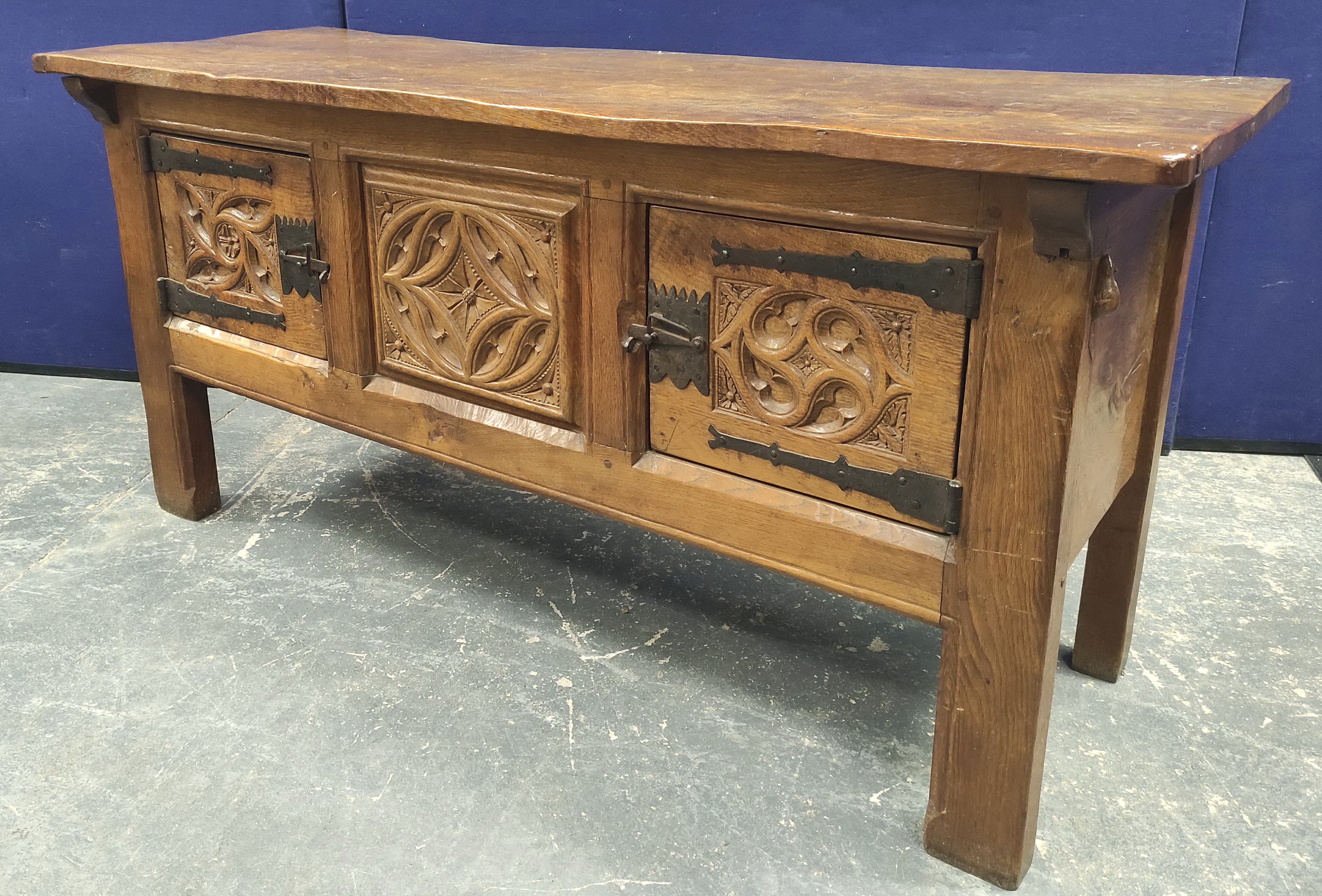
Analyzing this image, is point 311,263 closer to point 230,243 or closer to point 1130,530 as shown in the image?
point 230,243

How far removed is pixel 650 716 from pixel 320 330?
3.14 feet

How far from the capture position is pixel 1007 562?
4.91 feet

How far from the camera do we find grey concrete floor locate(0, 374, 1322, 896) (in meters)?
1.65

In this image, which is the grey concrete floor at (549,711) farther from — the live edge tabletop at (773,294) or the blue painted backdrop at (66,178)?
the blue painted backdrop at (66,178)

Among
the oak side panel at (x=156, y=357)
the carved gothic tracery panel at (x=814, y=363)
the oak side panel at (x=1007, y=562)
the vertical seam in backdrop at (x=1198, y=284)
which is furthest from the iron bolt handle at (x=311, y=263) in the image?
the vertical seam in backdrop at (x=1198, y=284)

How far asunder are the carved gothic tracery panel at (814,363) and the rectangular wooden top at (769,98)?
0.23m

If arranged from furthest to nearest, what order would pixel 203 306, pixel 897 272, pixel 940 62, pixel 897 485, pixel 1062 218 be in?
pixel 940 62, pixel 203 306, pixel 897 485, pixel 897 272, pixel 1062 218

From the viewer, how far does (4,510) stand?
105 inches

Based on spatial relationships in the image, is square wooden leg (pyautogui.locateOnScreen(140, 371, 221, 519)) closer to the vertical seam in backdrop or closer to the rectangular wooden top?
the rectangular wooden top

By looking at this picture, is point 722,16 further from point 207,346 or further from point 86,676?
point 86,676

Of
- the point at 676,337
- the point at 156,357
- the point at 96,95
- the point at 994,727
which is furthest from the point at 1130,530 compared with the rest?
the point at 96,95

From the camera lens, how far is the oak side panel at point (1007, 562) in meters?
1.37

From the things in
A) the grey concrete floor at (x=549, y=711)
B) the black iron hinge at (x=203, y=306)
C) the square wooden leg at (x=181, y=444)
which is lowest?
the grey concrete floor at (x=549, y=711)

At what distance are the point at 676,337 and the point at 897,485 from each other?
391 mm
